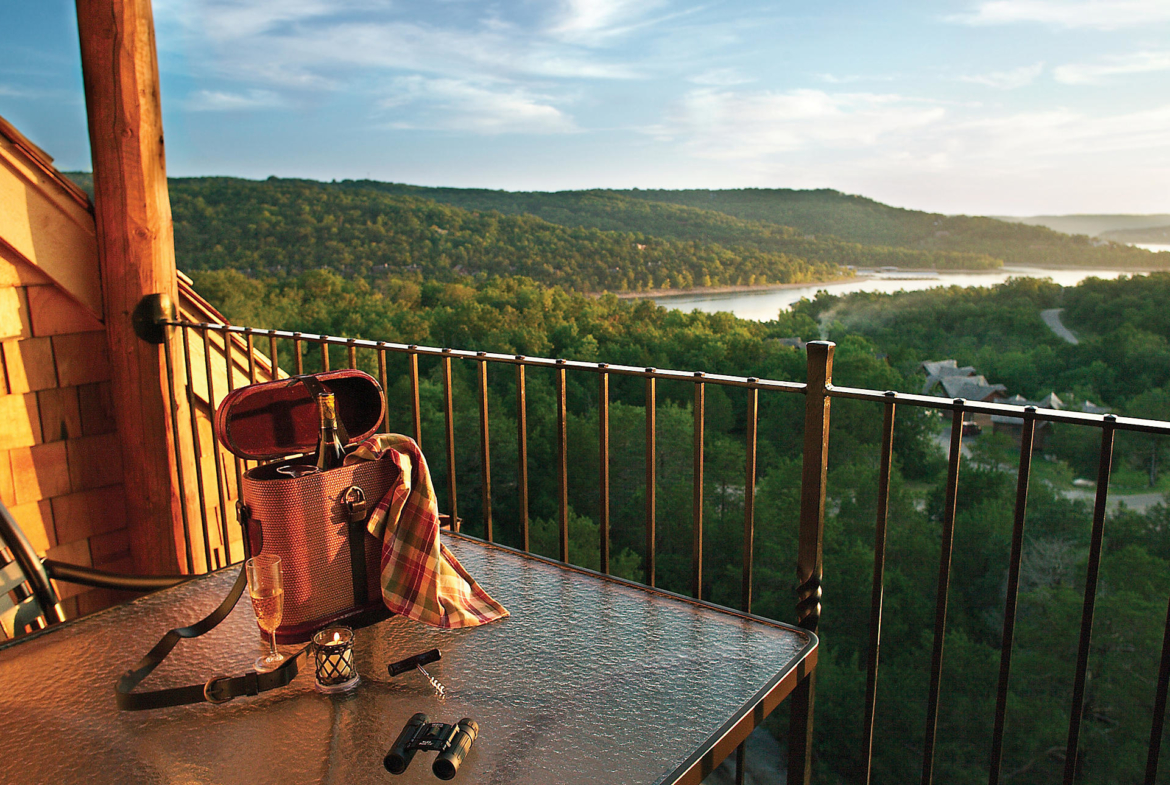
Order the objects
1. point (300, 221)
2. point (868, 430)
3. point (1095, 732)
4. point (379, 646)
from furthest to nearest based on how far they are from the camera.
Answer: point (868, 430), point (1095, 732), point (300, 221), point (379, 646)

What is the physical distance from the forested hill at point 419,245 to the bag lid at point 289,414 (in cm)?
1340

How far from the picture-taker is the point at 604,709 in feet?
3.34

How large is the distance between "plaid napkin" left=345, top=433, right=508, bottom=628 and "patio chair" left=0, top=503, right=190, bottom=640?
1.83 ft

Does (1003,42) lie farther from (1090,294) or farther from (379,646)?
(379,646)

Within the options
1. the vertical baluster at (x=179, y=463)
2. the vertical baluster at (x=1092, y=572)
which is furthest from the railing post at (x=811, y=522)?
the vertical baluster at (x=179, y=463)

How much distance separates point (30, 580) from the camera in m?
1.43

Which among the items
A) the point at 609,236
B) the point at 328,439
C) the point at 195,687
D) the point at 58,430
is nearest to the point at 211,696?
the point at 195,687

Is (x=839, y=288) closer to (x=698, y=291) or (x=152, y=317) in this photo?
(x=698, y=291)

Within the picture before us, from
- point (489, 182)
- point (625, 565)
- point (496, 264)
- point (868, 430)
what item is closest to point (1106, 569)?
point (868, 430)

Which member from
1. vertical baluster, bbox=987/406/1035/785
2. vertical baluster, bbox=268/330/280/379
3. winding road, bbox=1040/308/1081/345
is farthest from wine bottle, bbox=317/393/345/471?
winding road, bbox=1040/308/1081/345

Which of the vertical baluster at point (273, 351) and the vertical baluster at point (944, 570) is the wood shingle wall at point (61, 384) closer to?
the vertical baluster at point (273, 351)

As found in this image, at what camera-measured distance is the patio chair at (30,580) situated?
1.40m

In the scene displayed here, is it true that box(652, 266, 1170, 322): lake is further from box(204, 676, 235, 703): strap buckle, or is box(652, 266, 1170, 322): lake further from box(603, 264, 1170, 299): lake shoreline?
box(204, 676, 235, 703): strap buckle

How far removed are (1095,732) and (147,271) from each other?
25.4 meters
